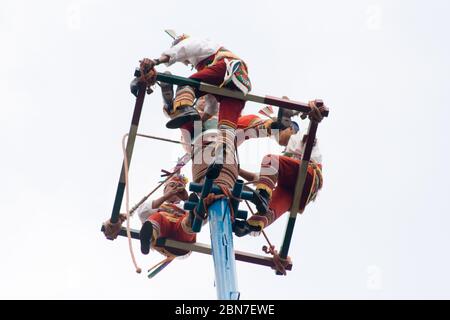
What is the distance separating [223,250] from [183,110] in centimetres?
223

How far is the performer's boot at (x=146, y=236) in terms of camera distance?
13578mm

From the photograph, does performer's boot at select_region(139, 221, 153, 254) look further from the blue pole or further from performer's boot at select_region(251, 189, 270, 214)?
performer's boot at select_region(251, 189, 270, 214)

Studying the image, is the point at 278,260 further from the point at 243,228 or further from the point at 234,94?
the point at 234,94

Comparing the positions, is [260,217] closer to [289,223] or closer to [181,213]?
[289,223]

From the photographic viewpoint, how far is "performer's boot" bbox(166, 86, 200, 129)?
1333 cm

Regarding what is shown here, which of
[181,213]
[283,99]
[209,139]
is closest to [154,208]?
[181,213]

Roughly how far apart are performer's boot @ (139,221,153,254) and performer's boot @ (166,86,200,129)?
1.39m

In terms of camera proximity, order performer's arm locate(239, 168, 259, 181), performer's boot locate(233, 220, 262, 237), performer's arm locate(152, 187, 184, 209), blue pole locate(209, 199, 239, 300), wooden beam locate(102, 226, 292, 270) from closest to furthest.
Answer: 1. blue pole locate(209, 199, 239, 300)
2. performer's boot locate(233, 220, 262, 237)
3. wooden beam locate(102, 226, 292, 270)
4. performer's arm locate(152, 187, 184, 209)
5. performer's arm locate(239, 168, 259, 181)

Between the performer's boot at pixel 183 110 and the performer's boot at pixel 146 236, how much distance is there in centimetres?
139

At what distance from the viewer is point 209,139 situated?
1366 centimetres

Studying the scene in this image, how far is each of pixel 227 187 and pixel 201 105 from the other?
240 centimetres

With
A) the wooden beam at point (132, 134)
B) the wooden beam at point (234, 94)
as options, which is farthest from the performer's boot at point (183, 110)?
the wooden beam at point (132, 134)

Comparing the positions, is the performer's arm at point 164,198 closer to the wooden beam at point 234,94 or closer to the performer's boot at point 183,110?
the performer's boot at point 183,110

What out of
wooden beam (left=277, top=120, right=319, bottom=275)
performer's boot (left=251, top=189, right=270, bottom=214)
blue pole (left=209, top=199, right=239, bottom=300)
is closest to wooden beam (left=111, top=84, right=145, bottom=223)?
blue pole (left=209, top=199, right=239, bottom=300)
